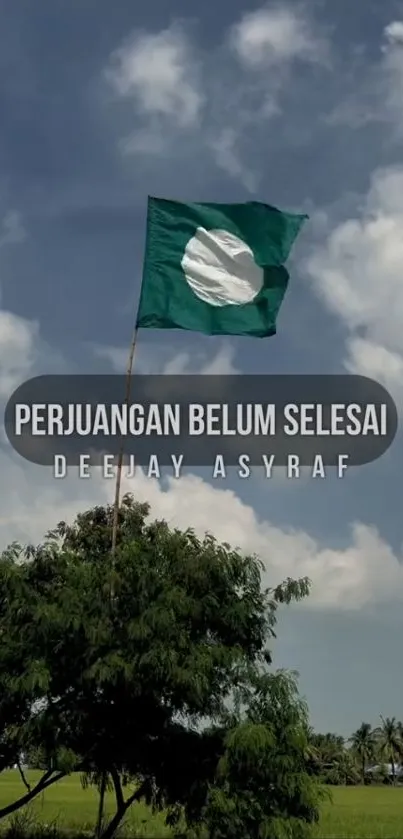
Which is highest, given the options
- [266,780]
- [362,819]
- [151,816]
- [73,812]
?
[266,780]

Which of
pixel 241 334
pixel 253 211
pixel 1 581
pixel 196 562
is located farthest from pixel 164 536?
pixel 253 211

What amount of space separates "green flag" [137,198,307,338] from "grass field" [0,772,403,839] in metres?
10.5

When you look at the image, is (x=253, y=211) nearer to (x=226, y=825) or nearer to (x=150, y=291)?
(x=150, y=291)

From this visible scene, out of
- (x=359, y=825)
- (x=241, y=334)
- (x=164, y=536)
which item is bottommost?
(x=359, y=825)

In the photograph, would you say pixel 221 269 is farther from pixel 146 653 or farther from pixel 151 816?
pixel 151 816

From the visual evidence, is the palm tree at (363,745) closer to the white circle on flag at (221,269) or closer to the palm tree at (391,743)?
the palm tree at (391,743)

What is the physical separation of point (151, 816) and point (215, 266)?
44.2 feet

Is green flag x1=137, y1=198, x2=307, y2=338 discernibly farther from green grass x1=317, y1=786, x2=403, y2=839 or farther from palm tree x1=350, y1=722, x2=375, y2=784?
palm tree x1=350, y1=722, x2=375, y2=784

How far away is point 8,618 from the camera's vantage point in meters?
19.0

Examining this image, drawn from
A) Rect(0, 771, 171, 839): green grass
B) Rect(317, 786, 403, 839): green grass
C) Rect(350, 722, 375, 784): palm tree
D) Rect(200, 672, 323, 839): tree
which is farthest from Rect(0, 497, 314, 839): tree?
Rect(350, 722, 375, 784): palm tree

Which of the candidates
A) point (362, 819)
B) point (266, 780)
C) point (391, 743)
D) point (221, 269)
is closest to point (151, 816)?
point (266, 780)

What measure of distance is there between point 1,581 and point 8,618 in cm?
72

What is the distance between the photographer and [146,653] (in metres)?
17.5

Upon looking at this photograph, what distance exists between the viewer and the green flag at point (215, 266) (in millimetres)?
17453
